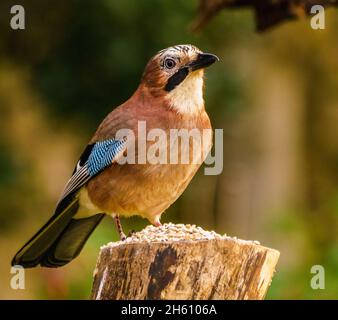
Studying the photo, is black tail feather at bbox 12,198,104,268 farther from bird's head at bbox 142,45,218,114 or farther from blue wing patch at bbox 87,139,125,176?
bird's head at bbox 142,45,218,114

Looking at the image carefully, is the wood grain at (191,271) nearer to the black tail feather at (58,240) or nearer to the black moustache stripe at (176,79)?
the black tail feather at (58,240)

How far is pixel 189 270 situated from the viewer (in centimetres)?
549

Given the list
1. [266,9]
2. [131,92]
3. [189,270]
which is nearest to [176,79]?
[266,9]

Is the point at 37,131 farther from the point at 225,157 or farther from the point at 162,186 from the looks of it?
the point at 162,186

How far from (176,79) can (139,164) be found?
2.20 feet

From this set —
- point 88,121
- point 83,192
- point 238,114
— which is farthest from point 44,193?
point 83,192

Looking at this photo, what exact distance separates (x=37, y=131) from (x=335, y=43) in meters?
4.47

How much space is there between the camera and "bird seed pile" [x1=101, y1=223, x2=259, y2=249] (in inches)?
226

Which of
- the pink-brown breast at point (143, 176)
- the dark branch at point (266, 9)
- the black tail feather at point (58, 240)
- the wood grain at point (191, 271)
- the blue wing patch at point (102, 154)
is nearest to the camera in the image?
the wood grain at point (191, 271)

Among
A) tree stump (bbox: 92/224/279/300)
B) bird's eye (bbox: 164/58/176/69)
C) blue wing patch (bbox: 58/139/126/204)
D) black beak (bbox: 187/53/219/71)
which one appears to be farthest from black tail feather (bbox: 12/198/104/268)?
tree stump (bbox: 92/224/279/300)

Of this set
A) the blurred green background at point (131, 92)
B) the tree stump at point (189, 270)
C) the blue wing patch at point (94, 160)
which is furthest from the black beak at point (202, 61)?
the blurred green background at point (131, 92)

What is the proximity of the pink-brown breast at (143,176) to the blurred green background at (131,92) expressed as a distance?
1778 millimetres

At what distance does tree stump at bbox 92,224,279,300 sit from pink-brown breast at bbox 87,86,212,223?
1029 mm

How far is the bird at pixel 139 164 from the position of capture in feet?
22.1
